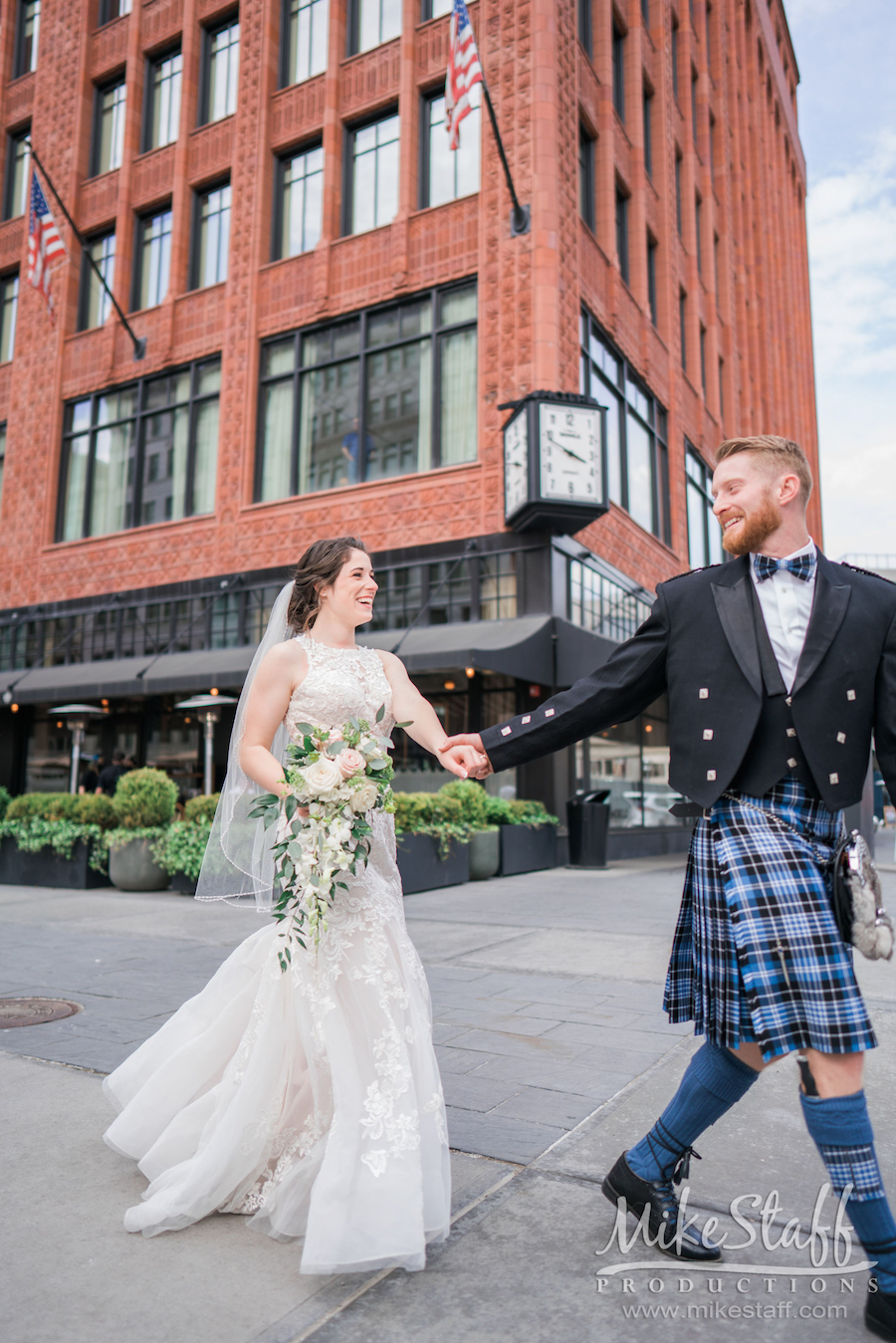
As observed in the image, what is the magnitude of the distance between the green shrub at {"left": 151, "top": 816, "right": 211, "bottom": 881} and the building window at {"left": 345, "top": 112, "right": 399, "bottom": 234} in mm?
12849

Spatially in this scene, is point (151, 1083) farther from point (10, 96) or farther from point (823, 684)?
point (10, 96)

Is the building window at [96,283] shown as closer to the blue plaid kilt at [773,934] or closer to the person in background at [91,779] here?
the person in background at [91,779]

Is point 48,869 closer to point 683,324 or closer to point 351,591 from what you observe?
point 351,591

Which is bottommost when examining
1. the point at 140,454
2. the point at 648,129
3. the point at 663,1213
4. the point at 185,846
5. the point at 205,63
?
the point at 663,1213

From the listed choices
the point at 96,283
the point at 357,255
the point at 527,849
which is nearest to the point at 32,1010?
the point at 527,849

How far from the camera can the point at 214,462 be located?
20109 mm

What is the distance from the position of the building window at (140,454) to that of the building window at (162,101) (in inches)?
236

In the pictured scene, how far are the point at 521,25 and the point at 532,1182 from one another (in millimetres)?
18887

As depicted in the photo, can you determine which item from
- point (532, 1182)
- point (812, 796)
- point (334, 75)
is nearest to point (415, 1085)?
point (532, 1182)

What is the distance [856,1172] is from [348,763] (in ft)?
5.38

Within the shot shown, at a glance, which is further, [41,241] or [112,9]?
[112,9]

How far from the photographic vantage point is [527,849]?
14.4 meters

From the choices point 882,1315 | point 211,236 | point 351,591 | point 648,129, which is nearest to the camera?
point 882,1315

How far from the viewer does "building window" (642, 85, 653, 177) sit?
21659 millimetres
